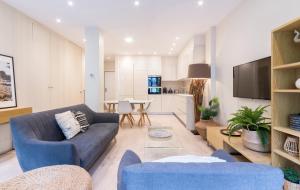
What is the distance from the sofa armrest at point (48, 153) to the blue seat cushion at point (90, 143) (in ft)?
0.62

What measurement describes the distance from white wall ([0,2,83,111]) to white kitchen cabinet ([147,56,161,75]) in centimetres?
316

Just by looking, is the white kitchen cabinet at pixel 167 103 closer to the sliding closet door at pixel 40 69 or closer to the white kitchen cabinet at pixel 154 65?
the white kitchen cabinet at pixel 154 65

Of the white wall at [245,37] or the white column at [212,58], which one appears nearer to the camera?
the white wall at [245,37]

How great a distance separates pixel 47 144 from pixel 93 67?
297 centimetres

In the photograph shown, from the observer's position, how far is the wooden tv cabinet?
6.40ft

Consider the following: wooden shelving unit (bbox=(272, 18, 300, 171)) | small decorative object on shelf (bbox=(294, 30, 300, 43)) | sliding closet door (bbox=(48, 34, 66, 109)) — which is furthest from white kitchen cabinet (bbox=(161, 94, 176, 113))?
small decorative object on shelf (bbox=(294, 30, 300, 43))

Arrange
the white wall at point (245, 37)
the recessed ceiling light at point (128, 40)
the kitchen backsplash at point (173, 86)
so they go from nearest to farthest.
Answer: the white wall at point (245, 37) → the recessed ceiling light at point (128, 40) → the kitchen backsplash at point (173, 86)

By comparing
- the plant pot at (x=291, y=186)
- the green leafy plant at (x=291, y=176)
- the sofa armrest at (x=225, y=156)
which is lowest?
the plant pot at (x=291, y=186)

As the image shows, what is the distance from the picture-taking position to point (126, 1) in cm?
319

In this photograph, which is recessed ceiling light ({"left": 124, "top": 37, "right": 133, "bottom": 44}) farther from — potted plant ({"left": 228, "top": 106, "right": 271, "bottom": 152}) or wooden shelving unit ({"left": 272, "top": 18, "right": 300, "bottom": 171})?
wooden shelving unit ({"left": 272, "top": 18, "right": 300, "bottom": 171})

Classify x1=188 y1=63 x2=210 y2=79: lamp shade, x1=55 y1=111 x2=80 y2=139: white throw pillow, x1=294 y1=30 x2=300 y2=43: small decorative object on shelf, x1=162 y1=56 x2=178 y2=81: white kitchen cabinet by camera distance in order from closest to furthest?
1. x1=294 y1=30 x2=300 y2=43: small decorative object on shelf
2. x1=55 y1=111 x2=80 y2=139: white throw pillow
3. x1=188 y1=63 x2=210 y2=79: lamp shade
4. x1=162 y1=56 x2=178 y2=81: white kitchen cabinet

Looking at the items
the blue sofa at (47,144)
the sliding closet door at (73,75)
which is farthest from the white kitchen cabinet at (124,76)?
the blue sofa at (47,144)

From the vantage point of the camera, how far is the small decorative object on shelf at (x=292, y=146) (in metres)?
1.63

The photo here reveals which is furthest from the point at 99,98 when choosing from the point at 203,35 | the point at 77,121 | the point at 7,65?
the point at 203,35
